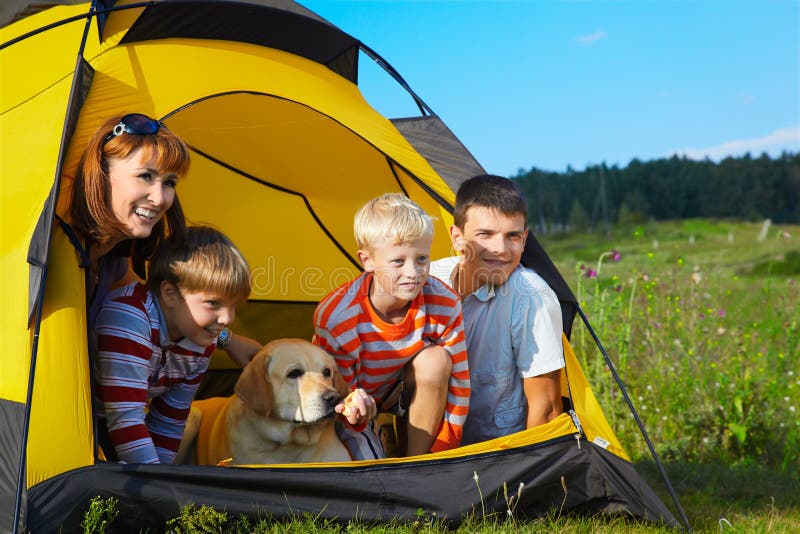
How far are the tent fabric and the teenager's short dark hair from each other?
0.12 meters

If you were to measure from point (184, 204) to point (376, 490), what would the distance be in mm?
2364

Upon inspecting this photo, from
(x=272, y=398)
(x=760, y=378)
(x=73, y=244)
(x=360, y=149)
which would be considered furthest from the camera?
(x=760, y=378)

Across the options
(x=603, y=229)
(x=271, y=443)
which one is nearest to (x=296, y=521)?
(x=271, y=443)

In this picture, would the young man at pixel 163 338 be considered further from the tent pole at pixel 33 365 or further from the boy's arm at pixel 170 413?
the tent pole at pixel 33 365

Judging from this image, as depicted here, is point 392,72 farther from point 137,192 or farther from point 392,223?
point 137,192

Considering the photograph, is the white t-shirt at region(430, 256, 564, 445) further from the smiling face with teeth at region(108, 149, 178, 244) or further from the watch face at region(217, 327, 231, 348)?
the smiling face with teeth at region(108, 149, 178, 244)

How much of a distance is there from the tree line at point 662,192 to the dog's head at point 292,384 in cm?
2375

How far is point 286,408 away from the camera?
9.65ft

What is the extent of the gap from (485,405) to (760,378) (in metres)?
2.34

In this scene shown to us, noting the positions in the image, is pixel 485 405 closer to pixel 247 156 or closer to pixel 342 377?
pixel 342 377

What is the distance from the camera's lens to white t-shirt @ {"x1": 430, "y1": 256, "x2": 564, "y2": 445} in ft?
11.0

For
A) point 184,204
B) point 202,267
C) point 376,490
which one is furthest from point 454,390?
point 184,204

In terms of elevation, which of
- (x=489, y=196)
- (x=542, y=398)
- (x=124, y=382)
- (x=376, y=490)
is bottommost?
(x=376, y=490)

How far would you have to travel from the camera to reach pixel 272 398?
2959 millimetres
